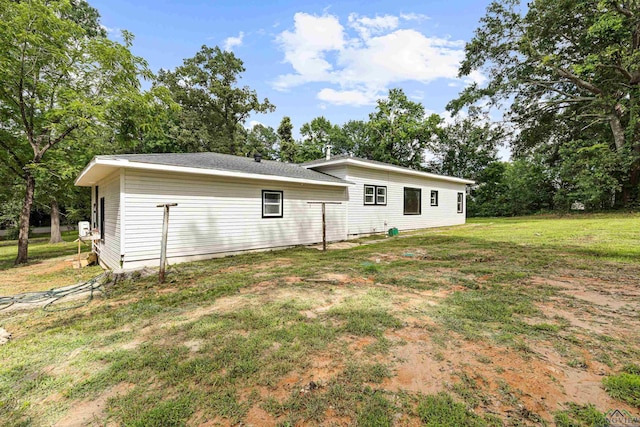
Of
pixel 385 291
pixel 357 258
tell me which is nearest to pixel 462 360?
pixel 385 291

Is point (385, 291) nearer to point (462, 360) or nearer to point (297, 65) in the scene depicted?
point (462, 360)

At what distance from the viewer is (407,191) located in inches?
528

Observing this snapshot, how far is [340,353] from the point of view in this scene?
2.47m

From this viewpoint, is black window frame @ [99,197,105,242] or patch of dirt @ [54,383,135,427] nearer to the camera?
patch of dirt @ [54,383,135,427]

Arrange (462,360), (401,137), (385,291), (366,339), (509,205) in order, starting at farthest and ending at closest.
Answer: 1. (401,137)
2. (509,205)
3. (385,291)
4. (366,339)
5. (462,360)

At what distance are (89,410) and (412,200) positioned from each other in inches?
532

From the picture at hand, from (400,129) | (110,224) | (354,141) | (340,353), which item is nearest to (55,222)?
(110,224)

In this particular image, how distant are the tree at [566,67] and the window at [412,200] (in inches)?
448

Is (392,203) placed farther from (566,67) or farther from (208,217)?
(566,67)

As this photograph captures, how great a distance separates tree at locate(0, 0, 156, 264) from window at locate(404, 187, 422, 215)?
37.7 ft

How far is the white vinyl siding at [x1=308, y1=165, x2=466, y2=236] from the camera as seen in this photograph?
11180mm

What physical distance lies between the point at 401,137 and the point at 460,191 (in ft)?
35.7

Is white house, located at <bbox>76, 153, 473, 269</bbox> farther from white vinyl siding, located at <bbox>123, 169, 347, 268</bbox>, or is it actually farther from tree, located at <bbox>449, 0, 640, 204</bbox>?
tree, located at <bbox>449, 0, 640, 204</bbox>

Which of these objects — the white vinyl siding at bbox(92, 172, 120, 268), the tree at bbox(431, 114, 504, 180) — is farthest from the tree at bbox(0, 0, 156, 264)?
the tree at bbox(431, 114, 504, 180)
